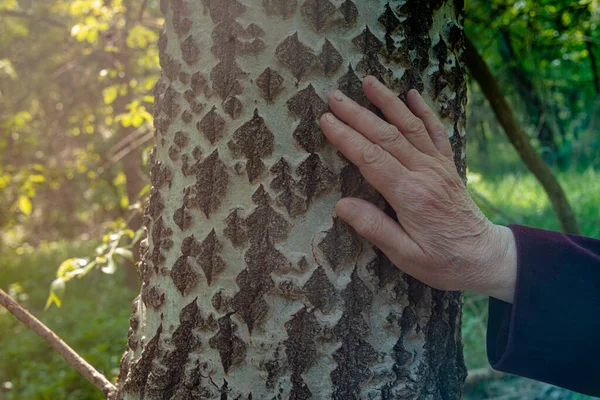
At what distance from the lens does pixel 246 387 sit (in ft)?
3.78

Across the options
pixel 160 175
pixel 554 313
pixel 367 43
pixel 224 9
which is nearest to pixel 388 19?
pixel 367 43

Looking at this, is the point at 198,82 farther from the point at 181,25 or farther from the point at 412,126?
the point at 412,126

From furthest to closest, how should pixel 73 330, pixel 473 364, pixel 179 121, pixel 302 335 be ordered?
pixel 73 330
pixel 473 364
pixel 179 121
pixel 302 335

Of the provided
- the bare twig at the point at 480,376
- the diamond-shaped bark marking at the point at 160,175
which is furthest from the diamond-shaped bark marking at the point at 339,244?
the bare twig at the point at 480,376

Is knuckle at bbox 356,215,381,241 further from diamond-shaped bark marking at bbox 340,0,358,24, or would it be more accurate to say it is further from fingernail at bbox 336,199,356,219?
diamond-shaped bark marking at bbox 340,0,358,24

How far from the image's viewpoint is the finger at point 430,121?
1.23 meters

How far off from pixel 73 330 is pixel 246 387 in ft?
21.9

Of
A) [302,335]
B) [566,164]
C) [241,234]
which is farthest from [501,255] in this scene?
[566,164]

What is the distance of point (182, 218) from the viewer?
1.24 m

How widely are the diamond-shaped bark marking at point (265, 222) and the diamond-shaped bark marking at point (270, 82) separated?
0.22m

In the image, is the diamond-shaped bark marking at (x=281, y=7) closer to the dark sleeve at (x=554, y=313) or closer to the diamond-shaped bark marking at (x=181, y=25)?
the diamond-shaped bark marking at (x=181, y=25)

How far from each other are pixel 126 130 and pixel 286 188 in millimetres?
6211

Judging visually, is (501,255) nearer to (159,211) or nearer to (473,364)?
(159,211)

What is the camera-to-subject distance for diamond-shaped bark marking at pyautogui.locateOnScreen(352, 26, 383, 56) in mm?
1173
